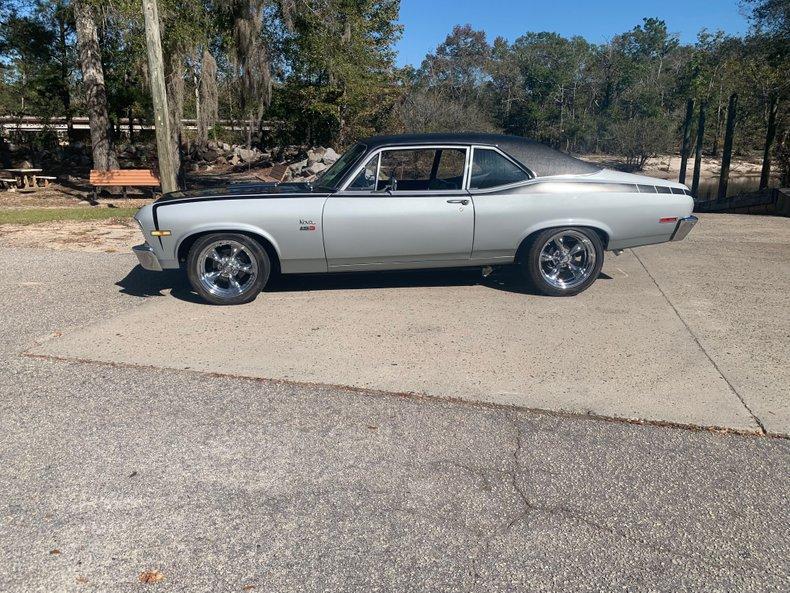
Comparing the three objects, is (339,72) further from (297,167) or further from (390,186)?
(390,186)

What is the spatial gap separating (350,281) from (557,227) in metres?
2.23

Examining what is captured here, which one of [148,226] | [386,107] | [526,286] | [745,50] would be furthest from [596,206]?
[386,107]

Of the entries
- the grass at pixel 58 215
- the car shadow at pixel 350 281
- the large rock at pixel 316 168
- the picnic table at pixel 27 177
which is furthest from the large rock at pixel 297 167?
the car shadow at pixel 350 281

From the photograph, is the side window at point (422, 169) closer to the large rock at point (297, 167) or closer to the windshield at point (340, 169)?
the windshield at point (340, 169)

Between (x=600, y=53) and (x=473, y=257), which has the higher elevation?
(x=600, y=53)

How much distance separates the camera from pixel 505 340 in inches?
198

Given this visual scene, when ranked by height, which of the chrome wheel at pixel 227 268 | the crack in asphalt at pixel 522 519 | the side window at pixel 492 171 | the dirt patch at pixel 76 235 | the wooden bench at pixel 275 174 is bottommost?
the crack in asphalt at pixel 522 519

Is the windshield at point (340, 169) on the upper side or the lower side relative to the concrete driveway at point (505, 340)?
upper

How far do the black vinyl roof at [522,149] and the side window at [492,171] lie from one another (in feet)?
0.31

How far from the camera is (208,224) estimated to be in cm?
574

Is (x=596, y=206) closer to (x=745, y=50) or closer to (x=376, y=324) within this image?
(x=376, y=324)

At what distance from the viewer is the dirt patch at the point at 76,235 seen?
9.11 metres

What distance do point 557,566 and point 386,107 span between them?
28852mm

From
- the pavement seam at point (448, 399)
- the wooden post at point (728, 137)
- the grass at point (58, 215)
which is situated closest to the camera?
the pavement seam at point (448, 399)
